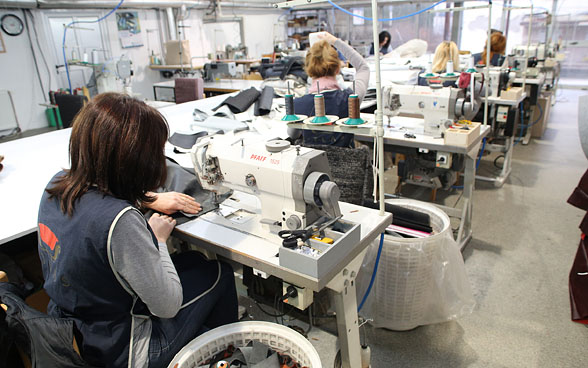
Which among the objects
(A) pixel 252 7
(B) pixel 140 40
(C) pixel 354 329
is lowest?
(C) pixel 354 329

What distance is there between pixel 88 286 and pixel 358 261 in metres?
0.79

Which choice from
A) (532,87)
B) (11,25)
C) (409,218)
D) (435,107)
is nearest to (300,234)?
(409,218)

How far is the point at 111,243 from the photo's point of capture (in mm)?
1021

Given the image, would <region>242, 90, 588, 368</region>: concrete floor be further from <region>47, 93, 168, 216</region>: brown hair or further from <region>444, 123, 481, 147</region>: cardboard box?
<region>47, 93, 168, 216</region>: brown hair

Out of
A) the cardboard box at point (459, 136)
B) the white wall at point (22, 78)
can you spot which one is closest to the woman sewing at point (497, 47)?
the cardboard box at point (459, 136)

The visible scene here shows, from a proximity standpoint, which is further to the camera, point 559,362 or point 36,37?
point 36,37

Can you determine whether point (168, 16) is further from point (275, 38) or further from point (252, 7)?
point (275, 38)

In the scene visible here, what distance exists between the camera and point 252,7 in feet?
29.6

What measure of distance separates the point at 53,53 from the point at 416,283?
6.66 metres

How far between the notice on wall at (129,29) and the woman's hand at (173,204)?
21.8 feet

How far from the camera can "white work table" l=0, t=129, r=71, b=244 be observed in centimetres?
150

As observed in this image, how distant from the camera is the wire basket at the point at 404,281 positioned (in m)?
1.76

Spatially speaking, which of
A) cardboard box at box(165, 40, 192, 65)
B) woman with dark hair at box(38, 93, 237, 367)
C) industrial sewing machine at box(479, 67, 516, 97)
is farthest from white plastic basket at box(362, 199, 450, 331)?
cardboard box at box(165, 40, 192, 65)

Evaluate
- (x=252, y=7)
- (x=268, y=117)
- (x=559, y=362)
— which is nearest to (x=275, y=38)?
(x=252, y=7)
